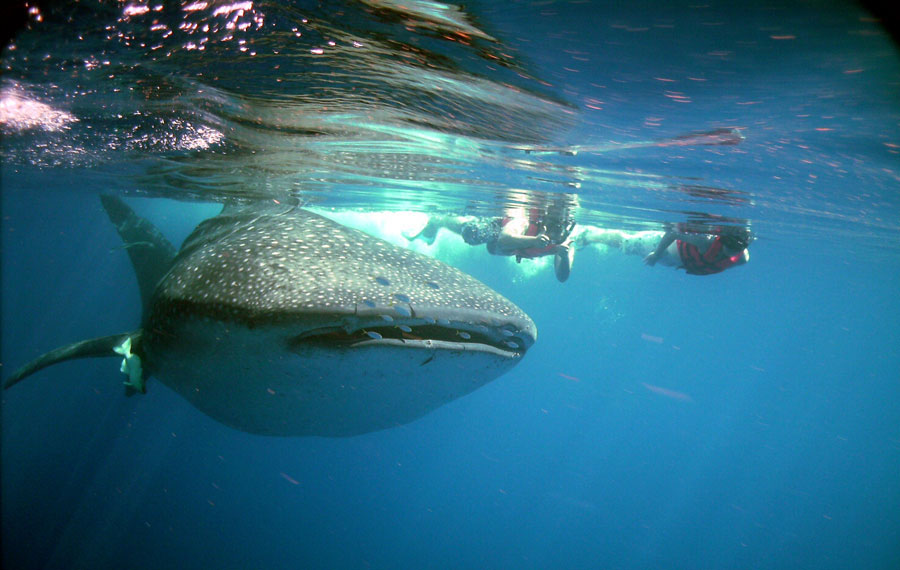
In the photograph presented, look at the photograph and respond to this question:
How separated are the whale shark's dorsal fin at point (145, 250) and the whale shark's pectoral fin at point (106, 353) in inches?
81.0

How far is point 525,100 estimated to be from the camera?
472cm

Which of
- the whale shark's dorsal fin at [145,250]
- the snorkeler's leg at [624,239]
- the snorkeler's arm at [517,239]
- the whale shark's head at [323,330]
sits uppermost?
the whale shark's head at [323,330]

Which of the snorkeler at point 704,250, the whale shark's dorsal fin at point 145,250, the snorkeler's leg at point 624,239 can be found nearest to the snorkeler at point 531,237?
the snorkeler at point 704,250

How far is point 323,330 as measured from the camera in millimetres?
2707

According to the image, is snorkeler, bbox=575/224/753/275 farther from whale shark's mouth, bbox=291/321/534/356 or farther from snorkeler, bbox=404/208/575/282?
whale shark's mouth, bbox=291/321/534/356

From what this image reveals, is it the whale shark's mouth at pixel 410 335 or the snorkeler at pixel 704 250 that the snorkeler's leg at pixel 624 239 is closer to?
the snorkeler at pixel 704 250

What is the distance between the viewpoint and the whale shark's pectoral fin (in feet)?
14.6

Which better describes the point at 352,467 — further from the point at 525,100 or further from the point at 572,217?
the point at 525,100

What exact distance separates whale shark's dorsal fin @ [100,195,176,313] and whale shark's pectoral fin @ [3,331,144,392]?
2.06 m

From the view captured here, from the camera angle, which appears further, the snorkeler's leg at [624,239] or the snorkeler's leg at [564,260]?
the snorkeler's leg at [624,239]

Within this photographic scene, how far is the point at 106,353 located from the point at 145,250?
384 cm

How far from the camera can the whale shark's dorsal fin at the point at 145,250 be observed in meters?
7.85

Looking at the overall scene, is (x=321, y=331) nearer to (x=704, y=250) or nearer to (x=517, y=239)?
(x=517, y=239)

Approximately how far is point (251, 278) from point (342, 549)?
1063 inches
